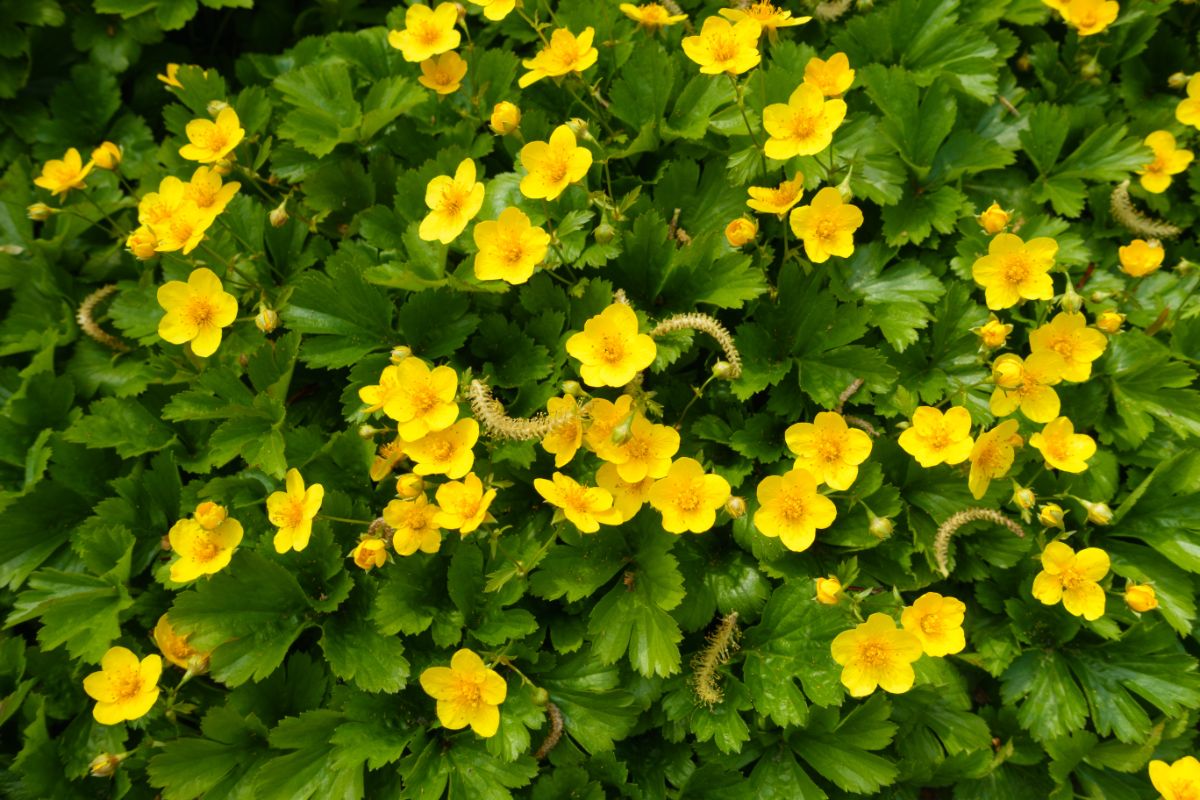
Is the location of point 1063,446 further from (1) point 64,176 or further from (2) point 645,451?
(1) point 64,176

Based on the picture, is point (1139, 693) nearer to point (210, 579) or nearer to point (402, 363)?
point (402, 363)

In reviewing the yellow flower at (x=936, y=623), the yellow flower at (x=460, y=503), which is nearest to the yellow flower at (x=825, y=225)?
the yellow flower at (x=936, y=623)

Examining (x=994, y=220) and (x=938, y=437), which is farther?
(x=994, y=220)

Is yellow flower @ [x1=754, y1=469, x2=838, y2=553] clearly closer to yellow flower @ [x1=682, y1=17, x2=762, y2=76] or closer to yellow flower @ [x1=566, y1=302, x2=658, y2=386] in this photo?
yellow flower @ [x1=566, y1=302, x2=658, y2=386]

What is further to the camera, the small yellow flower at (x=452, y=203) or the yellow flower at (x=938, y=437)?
the small yellow flower at (x=452, y=203)

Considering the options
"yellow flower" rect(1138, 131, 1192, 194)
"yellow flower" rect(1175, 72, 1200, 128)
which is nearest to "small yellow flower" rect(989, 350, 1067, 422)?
"yellow flower" rect(1138, 131, 1192, 194)

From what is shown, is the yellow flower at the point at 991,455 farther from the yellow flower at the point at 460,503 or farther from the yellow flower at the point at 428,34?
the yellow flower at the point at 428,34

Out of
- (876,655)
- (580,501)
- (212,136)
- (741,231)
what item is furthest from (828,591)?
(212,136)
